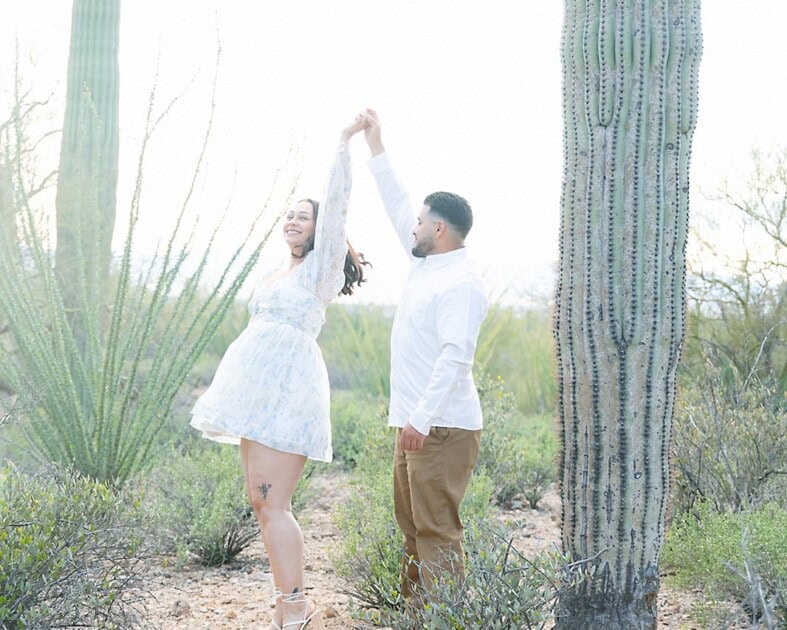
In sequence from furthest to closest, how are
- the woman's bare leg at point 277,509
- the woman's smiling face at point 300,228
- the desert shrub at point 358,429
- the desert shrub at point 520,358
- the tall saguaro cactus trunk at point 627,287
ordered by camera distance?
the desert shrub at point 520,358 < the desert shrub at point 358,429 < the woman's smiling face at point 300,228 < the woman's bare leg at point 277,509 < the tall saguaro cactus trunk at point 627,287

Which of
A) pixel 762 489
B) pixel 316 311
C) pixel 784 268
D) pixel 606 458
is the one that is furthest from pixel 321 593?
pixel 784 268

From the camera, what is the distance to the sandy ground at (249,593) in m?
4.43

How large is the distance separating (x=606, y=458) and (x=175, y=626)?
2117 mm

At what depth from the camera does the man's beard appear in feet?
12.7

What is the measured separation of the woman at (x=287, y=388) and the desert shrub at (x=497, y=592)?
69 centimetres

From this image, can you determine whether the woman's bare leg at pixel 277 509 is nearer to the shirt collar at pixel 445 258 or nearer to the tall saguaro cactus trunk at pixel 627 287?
the shirt collar at pixel 445 258

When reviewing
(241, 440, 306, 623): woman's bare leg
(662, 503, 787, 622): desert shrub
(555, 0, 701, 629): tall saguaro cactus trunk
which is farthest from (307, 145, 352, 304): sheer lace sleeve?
(662, 503, 787, 622): desert shrub

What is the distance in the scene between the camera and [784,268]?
967 centimetres

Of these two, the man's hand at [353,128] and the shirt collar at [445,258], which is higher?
A: the man's hand at [353,128]

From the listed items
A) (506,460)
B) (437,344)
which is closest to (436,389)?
(437,344)

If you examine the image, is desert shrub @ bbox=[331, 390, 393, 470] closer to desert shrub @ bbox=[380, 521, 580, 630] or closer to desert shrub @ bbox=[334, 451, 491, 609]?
desert shrub @ bbox=[334, 451, 491, 609]

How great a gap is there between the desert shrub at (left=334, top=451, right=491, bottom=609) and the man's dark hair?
3.89ft

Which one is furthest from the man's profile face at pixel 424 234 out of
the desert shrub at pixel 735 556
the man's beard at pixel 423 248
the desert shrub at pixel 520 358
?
the desert shrub at pixel 520 358

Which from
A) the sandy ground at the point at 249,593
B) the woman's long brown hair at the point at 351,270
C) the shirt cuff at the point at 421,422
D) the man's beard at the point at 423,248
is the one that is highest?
the man's beard at the point at 423,248
